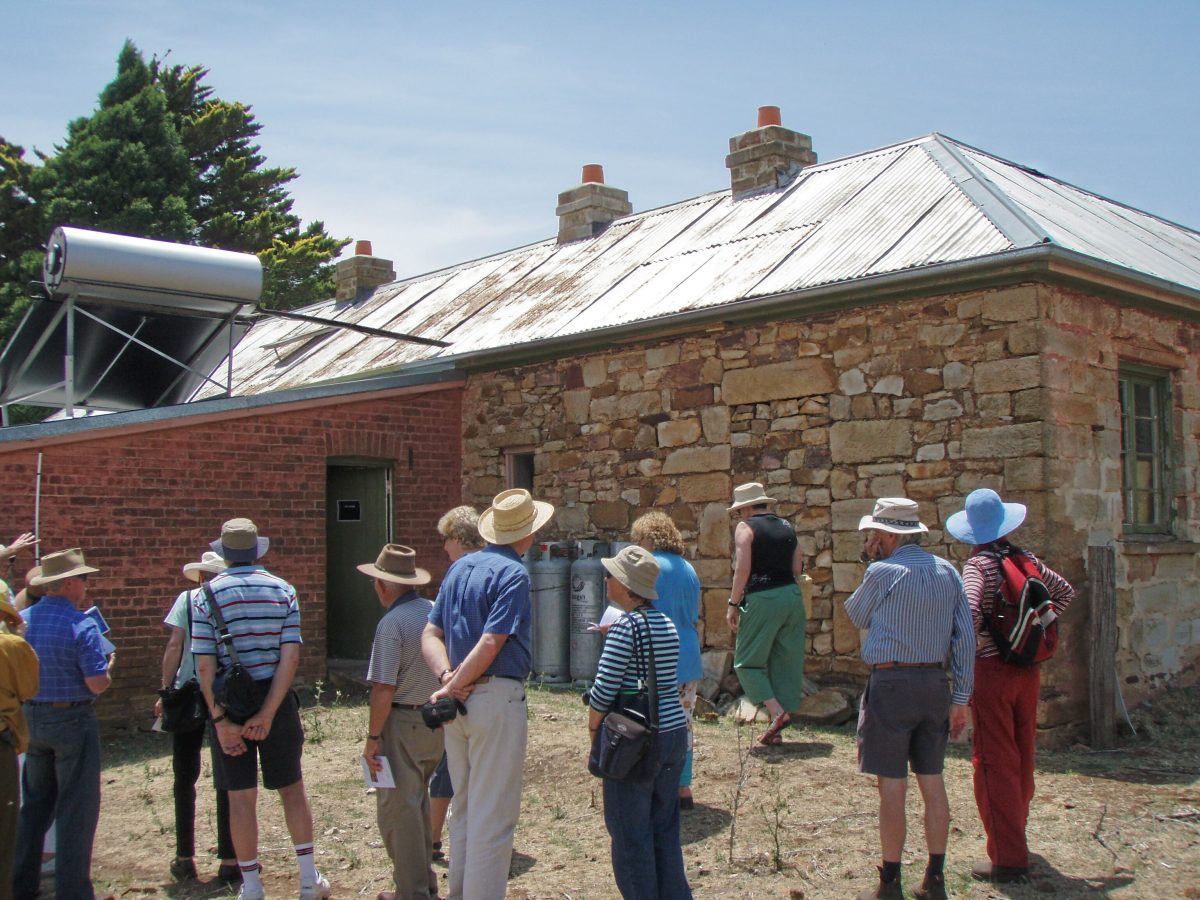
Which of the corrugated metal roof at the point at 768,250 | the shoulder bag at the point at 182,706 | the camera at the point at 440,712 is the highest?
the corrugated metal roof at the point at 768,250

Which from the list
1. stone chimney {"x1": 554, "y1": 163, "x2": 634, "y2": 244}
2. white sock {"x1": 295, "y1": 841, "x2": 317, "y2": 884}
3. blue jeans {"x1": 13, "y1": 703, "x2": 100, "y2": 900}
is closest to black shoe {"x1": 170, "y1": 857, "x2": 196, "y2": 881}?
blue jeans {"x1": 13, "y1": 703, "x2": 100, "y2": 900}

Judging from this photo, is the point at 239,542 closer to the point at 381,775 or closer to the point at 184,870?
the point at 381,775

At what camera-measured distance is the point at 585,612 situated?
35.0ft

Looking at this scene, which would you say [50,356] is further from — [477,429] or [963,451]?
[963,451]

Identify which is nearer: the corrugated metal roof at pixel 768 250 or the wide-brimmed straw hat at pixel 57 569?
the wide-brimmed straw hat at pixel 57 569

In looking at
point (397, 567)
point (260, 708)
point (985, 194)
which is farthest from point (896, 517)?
point (985, 194)

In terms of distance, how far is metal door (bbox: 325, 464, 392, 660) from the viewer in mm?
12227

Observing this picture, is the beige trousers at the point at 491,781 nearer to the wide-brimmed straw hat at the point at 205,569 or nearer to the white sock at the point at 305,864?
the white sock at the point at 305,864

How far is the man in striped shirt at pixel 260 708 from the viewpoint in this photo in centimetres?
517

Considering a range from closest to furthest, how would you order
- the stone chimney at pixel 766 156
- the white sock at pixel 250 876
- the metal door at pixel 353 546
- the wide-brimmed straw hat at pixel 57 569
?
1. the white sock at pixel 250 876
2. the wide-brimmed straw hat at pixel 57 569
3. the metal door at pixel 353 546
4. the stone chimney at pixel 766 156

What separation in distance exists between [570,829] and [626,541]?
15.0 ft

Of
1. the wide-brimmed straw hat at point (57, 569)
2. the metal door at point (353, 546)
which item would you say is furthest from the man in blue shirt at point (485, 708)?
the metal door at point (353, 546)

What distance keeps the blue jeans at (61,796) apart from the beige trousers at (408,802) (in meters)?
1.38

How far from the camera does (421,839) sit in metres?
5.18
